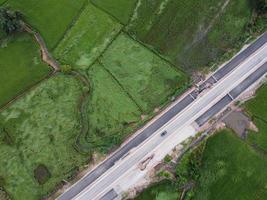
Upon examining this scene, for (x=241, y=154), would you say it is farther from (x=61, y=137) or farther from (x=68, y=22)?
(x=68, y=22)

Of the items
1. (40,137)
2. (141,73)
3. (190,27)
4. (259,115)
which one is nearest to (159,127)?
(141,73)

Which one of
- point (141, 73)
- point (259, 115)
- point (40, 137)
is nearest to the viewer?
point (259, 115)

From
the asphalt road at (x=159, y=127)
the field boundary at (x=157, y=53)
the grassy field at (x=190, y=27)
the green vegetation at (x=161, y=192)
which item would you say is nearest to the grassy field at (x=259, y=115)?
the asphalt road at (x=159, y=127)

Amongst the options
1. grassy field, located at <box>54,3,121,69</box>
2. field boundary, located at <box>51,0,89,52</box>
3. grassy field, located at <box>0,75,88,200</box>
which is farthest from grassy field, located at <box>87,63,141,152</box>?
field boundary, located at <box>51,0,89,52</box>

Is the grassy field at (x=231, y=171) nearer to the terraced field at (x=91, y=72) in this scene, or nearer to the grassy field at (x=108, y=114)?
the terraced field at (x=91, y=72)

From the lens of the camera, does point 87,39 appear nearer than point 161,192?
No

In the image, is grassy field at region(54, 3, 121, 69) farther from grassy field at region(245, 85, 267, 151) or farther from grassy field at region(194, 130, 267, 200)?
grassy field at region(245, 85, 267, 151)

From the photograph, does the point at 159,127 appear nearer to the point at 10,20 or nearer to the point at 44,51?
the point at 44,51
